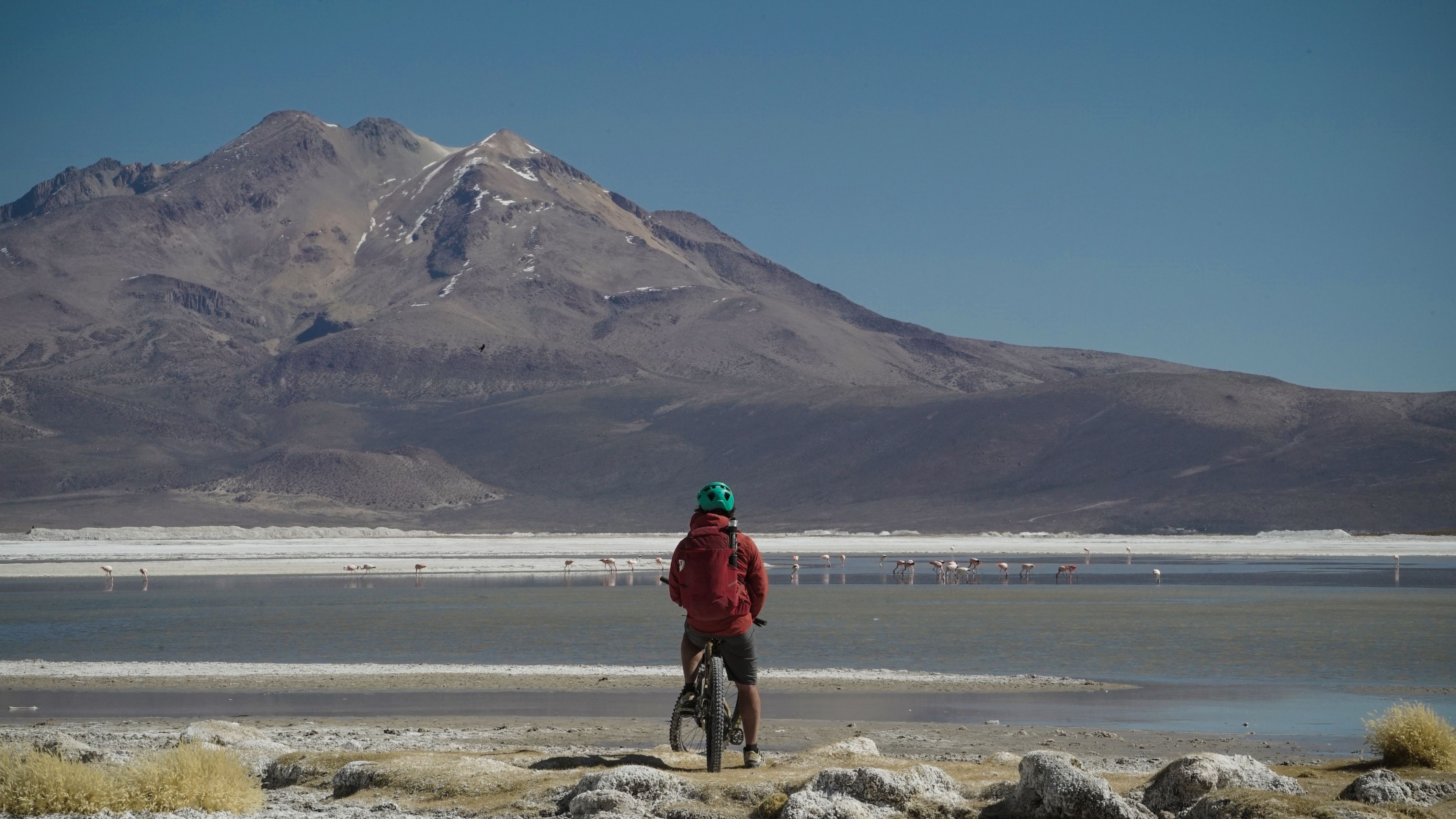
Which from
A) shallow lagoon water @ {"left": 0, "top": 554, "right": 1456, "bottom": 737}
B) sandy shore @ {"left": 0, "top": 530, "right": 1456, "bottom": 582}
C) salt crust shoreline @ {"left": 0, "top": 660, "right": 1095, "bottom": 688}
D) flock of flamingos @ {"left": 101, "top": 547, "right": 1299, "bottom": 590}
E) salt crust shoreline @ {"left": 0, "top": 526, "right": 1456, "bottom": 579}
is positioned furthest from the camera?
salt crust shoreline @ {"left": 0, "top": 526, "right": 1456, "bottom": 579}

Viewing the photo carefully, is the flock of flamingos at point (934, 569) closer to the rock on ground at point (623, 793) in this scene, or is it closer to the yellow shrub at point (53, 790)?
the yellow shrub at point (53, 790)

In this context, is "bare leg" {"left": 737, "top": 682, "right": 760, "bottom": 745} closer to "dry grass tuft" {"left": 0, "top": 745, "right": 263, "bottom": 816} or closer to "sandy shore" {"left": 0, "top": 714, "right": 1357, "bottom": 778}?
"sandy shore" {"left": 0, "top": 714, "right": 1357, "bottom": 778}

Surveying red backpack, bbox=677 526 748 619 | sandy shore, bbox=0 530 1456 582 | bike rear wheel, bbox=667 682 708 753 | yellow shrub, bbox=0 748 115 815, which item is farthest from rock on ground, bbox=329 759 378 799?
sandy shore, bbox=0 530 1456 582

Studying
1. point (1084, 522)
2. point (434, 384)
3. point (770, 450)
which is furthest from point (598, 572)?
point (434, 384)

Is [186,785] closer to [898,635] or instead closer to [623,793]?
[623,793]

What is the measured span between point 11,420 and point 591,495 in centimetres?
6338

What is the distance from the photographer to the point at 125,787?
9219mm

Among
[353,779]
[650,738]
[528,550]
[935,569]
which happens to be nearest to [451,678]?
[650,738]

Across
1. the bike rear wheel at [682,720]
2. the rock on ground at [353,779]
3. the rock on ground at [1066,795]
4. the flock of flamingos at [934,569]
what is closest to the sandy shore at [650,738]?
the bike rear wheel at [682,720]

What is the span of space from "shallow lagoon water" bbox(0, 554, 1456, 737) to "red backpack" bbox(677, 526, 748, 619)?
587 cm

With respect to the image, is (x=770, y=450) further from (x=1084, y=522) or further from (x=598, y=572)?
(x=598, y=572)

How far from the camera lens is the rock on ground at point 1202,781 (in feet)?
28.5

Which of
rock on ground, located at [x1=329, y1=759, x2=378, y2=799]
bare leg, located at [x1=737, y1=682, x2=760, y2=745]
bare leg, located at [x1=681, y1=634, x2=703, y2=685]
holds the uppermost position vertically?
bare leg, located at [x1=681, y1=634, x2=703, y2=685]

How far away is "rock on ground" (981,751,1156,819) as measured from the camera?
8344mm
